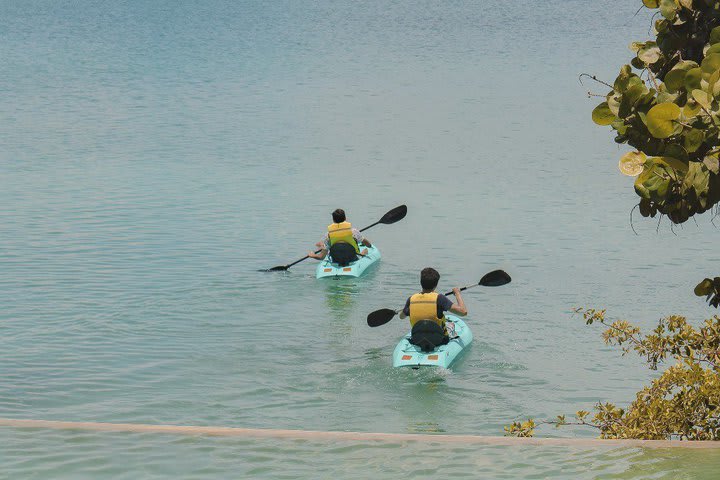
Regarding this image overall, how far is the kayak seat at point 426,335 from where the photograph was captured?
53.2ft

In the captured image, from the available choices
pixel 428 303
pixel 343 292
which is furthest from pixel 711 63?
pixel 343 292

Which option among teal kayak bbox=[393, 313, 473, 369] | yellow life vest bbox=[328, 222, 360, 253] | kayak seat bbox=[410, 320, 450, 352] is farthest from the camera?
yellow life vest bbox=[328, 222, 360, 253]

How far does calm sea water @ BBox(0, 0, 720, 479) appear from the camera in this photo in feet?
34.9

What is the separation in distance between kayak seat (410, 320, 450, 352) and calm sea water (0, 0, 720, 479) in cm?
44

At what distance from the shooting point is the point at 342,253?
863 inches

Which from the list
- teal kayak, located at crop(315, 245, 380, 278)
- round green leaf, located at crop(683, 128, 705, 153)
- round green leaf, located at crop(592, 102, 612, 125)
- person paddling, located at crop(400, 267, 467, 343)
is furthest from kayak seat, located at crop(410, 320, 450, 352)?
round green leaf, located at crop(683, 128, 705, 153)

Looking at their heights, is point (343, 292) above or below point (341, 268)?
below

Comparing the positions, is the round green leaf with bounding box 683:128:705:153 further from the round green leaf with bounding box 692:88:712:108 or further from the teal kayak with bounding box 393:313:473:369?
the teal kayak with bounding box 393:313:473:369

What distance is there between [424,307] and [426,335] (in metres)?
0.42

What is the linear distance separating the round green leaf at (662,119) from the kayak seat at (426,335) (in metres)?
8.77

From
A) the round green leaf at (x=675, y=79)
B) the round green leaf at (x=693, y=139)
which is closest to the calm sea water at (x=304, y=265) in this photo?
the round green leaf at (x=693, y=139)

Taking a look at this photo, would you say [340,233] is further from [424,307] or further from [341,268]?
[424,307]

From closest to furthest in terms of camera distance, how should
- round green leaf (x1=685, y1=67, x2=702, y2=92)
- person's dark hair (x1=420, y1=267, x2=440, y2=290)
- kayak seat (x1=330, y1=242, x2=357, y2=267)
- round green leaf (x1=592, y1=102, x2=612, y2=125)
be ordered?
1. round green leaf (x1=685, y1=67, x2=702, y2=92)
2. round green leaf (x1=592, y1=102, x2=612, y2=125)
3. person's dark hair (x1=420, y1=267, x2=440, y2=290)
4. kayak seat (x1=330, y1=242, x2=357, y2=267)

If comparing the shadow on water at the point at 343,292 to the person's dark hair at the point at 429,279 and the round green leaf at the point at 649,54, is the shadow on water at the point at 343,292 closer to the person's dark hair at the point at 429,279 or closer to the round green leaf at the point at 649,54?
the person's dark hair at the point at 429,279
